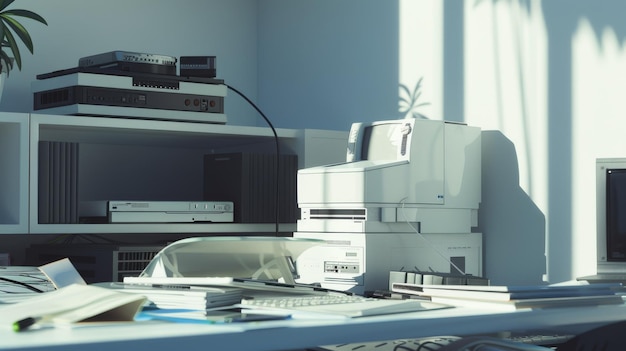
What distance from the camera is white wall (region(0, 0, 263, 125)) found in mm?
3615

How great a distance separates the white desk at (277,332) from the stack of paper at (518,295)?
0.04 m

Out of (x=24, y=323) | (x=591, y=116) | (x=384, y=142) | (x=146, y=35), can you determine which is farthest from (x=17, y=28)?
(x=24, y=323)

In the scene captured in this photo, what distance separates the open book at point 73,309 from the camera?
1191 mm

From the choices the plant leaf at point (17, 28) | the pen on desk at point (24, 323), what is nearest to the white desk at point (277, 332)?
the pen on desk at point (24, 323)

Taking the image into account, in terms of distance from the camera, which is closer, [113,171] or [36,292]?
[36,292]

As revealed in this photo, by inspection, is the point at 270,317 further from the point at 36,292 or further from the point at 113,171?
the point at 113,171

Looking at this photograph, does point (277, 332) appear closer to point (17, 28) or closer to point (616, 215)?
point (616, 215)

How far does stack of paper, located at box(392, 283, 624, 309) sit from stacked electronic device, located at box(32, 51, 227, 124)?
169 cm

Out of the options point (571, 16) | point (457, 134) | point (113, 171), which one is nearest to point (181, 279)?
point (457, 134)

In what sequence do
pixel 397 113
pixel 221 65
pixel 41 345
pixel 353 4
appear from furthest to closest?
pixel 221 65
pixel 353 4
pixel 397 113
pixel 41 345

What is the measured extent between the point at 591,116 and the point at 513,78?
337 millimetres

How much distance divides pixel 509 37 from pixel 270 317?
1968 mm

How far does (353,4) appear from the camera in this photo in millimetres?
3656

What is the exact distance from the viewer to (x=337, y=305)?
1.47 metres
